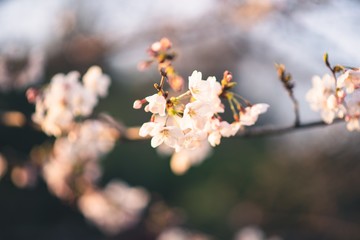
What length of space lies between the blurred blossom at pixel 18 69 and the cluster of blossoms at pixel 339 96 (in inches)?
68.7

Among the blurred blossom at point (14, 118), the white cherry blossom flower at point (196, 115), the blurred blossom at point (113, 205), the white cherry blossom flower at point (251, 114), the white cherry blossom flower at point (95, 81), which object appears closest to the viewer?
the white cherry blossom flower at point (196, 115)

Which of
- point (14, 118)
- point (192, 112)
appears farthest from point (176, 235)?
point (192, 112)

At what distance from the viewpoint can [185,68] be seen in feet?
29.5

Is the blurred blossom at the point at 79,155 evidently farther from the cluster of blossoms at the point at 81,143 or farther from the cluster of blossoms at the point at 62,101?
the cluster of blossoms at the point at 62,101

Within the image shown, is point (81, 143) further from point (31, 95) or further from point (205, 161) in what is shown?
point (205, 161)

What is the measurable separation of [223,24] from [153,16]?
2.84 feet

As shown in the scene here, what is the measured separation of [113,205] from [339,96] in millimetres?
2448

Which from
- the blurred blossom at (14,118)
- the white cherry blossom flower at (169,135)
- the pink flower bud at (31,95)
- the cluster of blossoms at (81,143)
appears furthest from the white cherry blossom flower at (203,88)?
the blurred blossom at (14,118)

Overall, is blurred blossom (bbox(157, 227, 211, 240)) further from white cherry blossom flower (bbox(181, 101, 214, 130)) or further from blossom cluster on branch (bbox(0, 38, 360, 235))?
white cherry blossom flower (bbox(181, 101, 214, 130))

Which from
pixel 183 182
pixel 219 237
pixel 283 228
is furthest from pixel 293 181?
pixel 183 182

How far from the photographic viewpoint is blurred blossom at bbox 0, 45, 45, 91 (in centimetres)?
233

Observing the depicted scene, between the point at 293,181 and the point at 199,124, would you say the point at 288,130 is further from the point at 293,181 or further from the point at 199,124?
the point at 293,181

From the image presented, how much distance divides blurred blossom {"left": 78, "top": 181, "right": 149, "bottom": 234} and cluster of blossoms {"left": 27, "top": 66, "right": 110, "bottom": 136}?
4.34ft

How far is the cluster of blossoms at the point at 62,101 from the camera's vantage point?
166 centimetres
